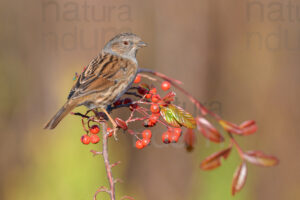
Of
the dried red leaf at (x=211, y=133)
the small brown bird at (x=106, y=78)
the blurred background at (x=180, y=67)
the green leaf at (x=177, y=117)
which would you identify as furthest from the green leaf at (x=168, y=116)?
the blurred background at (x=180, y=67)

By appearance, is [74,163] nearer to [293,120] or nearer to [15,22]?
[15,22]

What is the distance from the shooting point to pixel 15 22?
8.02 m

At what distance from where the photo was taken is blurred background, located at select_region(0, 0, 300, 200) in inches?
255

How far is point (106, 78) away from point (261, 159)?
5.69 ft

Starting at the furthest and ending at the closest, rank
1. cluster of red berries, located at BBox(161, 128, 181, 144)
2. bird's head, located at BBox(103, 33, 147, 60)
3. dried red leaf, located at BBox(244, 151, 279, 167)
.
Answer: bird's head, located at BBox(103, 33, 147, 60), cluster of red berries, located at BBox(161, 128, 181, 144), dried red leaf, located at BBox(244, 151, 279, 167)

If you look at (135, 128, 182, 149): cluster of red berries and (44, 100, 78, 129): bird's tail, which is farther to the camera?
(44, 100, 78, 129): bird's tail

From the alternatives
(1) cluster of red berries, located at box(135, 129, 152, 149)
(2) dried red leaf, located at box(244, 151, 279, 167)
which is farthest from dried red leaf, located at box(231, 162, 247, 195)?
(1) cluster of red berries, located at box(135, 129, 152, 149)

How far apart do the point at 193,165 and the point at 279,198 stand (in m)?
1.76

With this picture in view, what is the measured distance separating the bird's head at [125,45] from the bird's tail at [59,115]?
0.61m

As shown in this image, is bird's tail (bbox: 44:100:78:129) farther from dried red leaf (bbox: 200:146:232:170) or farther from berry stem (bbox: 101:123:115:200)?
dried red leaf (bbox: 200:146:232:170)

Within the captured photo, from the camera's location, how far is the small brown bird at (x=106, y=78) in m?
2.59

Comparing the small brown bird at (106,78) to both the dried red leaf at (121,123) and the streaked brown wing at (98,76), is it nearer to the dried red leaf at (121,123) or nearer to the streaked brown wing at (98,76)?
the streaked brown wing at (98,76)

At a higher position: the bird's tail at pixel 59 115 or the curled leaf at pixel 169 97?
the curled leaf at pixel 169 97

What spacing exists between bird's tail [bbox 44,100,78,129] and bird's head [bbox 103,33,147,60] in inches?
24.0
